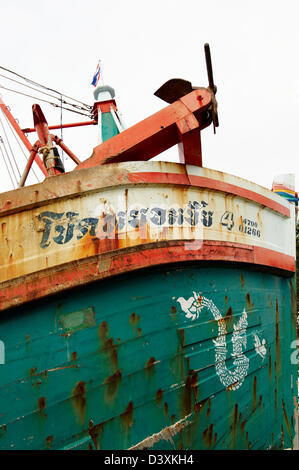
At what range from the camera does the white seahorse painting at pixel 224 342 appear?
2742 millimetres

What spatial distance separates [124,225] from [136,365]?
3.39 feet

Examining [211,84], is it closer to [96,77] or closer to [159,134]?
[159,134]

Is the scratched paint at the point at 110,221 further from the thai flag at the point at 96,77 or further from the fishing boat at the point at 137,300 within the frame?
the thai flag at the point at 96,77

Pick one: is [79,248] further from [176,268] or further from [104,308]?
[176,268]

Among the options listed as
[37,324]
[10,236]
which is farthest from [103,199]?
[37,324]

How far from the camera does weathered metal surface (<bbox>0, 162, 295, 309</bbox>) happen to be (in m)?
2.35

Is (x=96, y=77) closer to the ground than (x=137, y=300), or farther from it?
farther from it

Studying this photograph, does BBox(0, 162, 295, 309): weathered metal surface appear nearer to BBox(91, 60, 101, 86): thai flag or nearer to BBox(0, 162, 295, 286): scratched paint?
BBox(0, 162, 295, 286): scratched paint

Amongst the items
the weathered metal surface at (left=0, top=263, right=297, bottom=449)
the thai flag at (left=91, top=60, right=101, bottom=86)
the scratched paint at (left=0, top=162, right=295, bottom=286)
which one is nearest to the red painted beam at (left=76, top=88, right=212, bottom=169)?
the scratched paint at (left=0, top=162, right=295, bottom=286)

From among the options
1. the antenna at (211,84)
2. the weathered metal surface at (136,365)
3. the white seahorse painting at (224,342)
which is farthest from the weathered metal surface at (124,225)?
the antenna at (211,84)

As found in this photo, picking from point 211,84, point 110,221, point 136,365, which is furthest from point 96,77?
point 136,365

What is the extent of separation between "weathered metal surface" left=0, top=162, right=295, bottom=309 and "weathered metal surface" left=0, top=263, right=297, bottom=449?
191 millimetres

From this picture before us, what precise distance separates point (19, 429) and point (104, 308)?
92cm

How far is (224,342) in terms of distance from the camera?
2932mm
